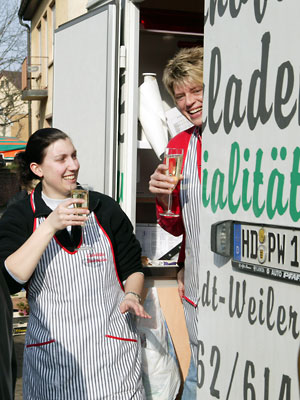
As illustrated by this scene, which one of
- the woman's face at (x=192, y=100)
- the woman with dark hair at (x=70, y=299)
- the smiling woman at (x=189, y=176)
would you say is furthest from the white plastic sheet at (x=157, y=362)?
the woman's face at (x=192, y=100)

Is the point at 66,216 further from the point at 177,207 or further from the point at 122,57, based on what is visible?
the point at 122,57

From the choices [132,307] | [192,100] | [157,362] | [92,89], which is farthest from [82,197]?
[92,89]

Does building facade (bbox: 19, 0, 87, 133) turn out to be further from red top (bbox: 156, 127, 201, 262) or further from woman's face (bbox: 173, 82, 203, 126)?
woman's face (bbox: 173, 82, 203, 126)

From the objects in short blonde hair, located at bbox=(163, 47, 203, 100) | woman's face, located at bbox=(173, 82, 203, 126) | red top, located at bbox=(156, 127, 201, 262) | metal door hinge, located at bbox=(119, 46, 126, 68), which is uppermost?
metal door hinge, located at bbox=(119, 46, 126, 68)

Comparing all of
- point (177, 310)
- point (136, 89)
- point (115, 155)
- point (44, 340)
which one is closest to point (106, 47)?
point (136, 89)

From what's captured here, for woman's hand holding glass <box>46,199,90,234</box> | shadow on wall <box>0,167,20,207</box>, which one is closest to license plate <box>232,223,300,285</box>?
woman's hand holding glass <box>46,199,90,234</box>

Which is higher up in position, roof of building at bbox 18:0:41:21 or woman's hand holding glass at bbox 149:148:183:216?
roof of building at bbox 18:0:41:21

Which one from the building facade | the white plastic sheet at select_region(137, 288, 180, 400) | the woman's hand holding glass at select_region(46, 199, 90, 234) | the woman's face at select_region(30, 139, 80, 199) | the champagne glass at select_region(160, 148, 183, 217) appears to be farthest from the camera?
the building facade

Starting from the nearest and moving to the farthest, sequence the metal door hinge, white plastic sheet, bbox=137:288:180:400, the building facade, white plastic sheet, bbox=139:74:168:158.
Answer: white plastic sheet, bbox=137:288:180:400 → the metal door hinge → white plastic sheet, bbox=139:74:168:158 → the building facade

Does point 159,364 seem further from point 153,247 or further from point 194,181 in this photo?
point 194,181

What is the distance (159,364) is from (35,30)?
17679 millimetres

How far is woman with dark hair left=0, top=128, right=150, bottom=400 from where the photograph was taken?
3.05 meters

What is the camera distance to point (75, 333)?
Result: 3104mm

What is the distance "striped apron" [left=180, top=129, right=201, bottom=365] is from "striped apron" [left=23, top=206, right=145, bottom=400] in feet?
1.15
